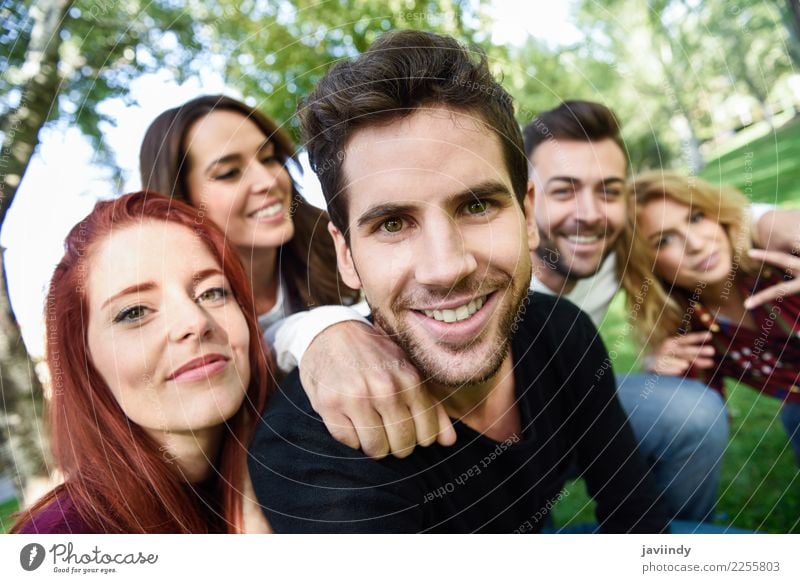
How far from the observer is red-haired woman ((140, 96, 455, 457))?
99 centimetres

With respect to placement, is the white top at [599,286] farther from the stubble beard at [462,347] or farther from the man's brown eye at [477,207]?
the man's brown eye at [477,207]

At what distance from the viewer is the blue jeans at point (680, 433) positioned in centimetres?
119

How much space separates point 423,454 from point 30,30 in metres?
1.01

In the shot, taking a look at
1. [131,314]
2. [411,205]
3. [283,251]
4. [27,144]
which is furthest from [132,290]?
[411,205]

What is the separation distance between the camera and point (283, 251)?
3.49 feet

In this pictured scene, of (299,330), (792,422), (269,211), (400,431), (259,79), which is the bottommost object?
(792,422)

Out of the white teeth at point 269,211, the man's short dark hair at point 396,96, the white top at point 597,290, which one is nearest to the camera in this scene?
the man's short dark hair at point 396,96

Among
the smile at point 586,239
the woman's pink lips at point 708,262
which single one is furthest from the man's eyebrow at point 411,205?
the woman's pink lips at point 708,262

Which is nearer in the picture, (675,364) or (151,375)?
(151,375)

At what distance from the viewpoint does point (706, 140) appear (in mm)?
1164

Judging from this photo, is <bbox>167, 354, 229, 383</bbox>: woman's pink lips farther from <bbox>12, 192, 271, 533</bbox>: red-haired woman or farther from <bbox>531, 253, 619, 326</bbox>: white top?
<bbox>531, 253, 619, 326</bbox>: white top

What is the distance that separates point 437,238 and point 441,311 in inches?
4.9

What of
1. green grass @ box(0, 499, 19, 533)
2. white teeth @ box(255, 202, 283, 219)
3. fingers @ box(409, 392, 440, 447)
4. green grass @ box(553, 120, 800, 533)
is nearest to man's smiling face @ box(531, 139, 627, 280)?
green grass @ box(553, 120, 800, 533)

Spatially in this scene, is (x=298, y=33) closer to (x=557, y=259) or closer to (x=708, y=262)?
(x=557, y=259)
